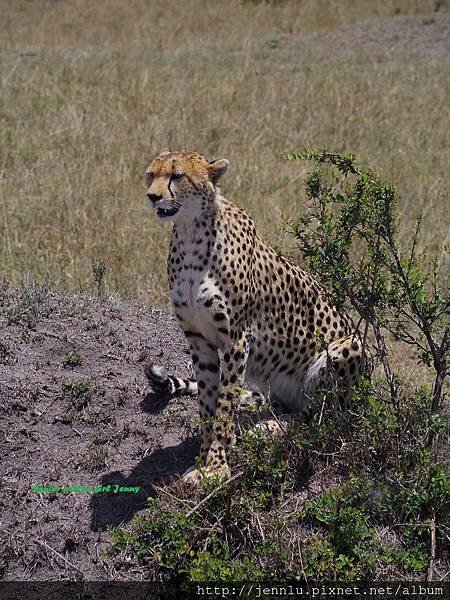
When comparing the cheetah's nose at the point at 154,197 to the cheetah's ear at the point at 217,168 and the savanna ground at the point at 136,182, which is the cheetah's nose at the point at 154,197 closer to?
the cheetah's ear at the point at 217,168

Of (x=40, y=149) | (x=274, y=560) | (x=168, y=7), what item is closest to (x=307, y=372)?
(x=274, y=560)

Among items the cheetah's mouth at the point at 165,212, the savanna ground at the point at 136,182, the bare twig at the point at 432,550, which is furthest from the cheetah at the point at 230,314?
the bare twig at the point at 432,550

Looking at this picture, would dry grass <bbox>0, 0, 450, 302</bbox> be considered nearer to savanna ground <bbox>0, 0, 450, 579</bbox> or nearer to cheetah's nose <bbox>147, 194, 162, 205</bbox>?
savanna ground <bbox>0, 0, 450, 579</bbox>

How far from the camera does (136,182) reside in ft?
25.6

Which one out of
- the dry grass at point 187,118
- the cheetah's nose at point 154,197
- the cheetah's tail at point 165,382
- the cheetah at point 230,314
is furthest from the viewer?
the dry grass at point 187,118

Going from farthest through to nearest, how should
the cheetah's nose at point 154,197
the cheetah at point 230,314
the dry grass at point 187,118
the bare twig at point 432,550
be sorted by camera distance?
the dry grass at point 187,118 < the cheetah at point 230,314 < the cheetah's nose at point 154,197 < the bare twig at point 432,550

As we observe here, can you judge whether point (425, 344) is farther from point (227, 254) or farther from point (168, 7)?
point (168, 7)

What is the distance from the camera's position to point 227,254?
13.4 ft

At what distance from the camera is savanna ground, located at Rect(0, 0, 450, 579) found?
13.8 feet

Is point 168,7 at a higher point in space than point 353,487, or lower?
higher

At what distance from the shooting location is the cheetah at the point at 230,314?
4.03m

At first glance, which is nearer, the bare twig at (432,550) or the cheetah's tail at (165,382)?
the bare twig at (432,550)

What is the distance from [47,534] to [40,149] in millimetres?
5044

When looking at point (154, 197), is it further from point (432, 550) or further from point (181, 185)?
point (432, 550)
